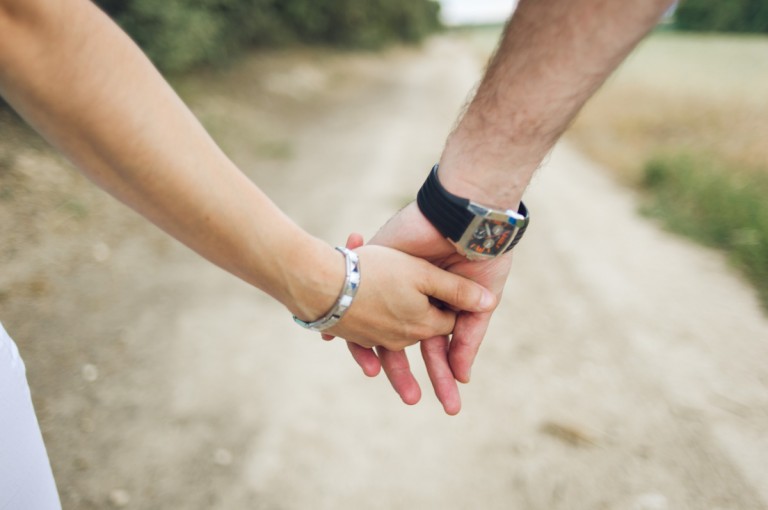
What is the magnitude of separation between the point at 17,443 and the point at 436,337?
1212mm

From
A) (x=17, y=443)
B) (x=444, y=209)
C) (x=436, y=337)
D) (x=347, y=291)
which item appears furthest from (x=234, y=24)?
(x=17, y=443)

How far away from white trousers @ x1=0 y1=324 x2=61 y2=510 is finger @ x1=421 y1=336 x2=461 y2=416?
1080 mm

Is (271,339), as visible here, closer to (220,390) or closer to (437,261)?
(220,390)

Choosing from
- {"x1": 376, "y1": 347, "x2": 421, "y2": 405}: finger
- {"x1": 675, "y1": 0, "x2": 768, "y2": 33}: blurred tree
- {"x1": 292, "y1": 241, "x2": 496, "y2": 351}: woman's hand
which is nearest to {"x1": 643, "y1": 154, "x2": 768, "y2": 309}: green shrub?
{"x1": 292, "y1": 241, "x2": 496, "y2": 351}: woman's hand

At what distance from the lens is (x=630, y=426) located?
6.55 feet

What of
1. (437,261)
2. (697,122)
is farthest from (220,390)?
(697,122)

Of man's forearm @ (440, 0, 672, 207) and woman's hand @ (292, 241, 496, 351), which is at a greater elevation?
man's forearm @ (440, 0, 672, 207)

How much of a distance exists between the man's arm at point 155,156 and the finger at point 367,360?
21 centimetres

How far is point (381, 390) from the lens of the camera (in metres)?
2.18

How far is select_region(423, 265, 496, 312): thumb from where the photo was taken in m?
1.54

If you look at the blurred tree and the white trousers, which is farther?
the blurred tree

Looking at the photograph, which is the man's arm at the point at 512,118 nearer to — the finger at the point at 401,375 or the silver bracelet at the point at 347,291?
the finger at the point at 401,375

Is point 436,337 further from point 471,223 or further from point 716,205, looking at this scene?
point 716,205

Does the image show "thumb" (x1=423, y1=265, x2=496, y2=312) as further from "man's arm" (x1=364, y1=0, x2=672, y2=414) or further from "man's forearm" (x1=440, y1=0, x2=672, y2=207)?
"man's forearm" (x1=440, y1=0, x2=672, y2=207)
